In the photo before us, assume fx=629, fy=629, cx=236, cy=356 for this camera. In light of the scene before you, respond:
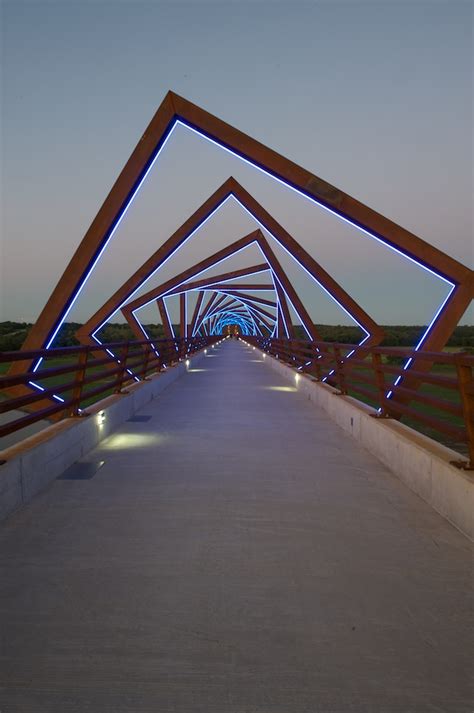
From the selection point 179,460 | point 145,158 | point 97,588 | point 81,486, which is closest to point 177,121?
point 145,158

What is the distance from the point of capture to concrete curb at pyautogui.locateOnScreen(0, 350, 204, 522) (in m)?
5.49

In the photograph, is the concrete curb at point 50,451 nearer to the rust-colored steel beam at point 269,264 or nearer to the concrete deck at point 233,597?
the concrete deck at point 233,597

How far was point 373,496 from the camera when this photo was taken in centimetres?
608

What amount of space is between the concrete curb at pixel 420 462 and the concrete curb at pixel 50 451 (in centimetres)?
374

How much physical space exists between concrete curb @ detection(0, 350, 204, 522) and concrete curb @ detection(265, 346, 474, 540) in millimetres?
3736

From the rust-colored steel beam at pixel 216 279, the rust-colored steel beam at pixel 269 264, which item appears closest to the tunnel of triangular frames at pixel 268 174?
the rust-colored steel beam at pixel 269 264

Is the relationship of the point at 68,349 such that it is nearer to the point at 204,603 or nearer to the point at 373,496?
the point at 373,496

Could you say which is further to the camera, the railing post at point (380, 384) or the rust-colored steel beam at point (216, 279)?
the rust-colored steel beam at point (216, 279)

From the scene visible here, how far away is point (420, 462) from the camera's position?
243 inches

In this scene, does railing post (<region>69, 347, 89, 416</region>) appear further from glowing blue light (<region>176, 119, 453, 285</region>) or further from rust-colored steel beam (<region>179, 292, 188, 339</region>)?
rust-colored steel beam (<region>179, 292, 188, 339</region>)

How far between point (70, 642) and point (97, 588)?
2.16ft

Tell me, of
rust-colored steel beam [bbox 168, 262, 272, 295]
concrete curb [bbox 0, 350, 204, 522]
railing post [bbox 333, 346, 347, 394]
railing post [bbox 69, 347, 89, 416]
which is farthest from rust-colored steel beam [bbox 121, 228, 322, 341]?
railing post [bbox 69, 347, 89, 416]

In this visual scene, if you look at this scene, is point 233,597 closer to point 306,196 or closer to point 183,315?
point 306,196

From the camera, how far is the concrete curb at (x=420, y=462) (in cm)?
505
